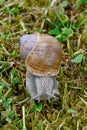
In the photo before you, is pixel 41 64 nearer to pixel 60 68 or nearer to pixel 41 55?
pixel 41 55

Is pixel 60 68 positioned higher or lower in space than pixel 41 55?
lower

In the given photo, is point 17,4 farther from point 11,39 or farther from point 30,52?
point 30,52

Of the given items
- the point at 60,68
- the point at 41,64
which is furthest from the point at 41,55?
the point at 60,68

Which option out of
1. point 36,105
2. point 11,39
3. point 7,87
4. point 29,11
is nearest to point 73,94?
point 36,105

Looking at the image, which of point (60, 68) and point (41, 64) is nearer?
point (41, 64)

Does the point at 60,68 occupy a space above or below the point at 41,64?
below
